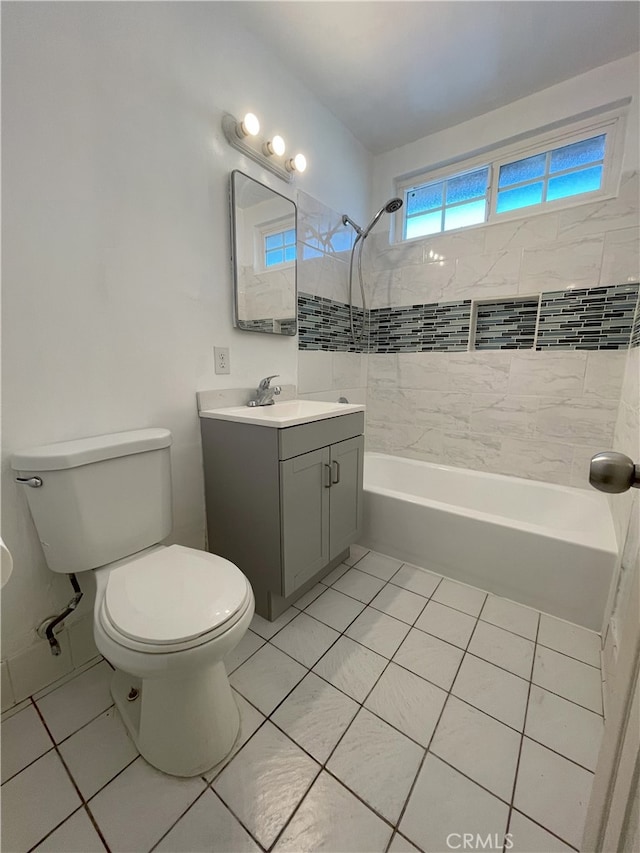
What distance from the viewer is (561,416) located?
1.93m

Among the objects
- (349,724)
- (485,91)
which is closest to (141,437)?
(349,724)

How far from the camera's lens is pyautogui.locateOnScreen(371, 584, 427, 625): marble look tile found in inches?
57.6

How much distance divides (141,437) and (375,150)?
95.6 inches

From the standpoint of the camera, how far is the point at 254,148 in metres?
1.57

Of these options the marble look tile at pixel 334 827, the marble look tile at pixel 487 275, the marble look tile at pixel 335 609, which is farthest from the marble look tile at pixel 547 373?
the marble look tile at pixel 334 827

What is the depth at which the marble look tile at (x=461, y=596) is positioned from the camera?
1508 mm

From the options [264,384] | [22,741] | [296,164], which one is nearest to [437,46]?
[296,164]

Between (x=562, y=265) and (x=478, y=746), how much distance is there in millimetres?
2155

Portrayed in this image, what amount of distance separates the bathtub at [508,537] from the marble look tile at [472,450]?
0.09 metres

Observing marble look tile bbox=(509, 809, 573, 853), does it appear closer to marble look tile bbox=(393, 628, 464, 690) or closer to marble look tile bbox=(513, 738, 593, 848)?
marble look tile bbox=(513, 738, 593, 848)

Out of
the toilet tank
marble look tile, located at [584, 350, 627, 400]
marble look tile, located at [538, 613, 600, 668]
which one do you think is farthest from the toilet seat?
marble look tile, located at [584, 350, 627, 400]

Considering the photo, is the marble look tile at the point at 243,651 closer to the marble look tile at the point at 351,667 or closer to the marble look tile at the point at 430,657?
the marble look tile at the point at 351,667

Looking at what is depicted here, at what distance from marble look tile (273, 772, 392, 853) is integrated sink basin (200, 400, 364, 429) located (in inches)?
40.0

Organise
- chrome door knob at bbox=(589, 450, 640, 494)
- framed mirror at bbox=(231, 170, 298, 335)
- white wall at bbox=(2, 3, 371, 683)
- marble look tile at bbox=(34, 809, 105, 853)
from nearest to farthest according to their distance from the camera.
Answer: chrome door knob at bbox=(589, 450, 640, 494), marble look tile at bbox=(34, 809, 105, 853), white wall at bbox=(2, 3, 371, 683), framed mirror at bbox=(231, 170, 298, 335)
